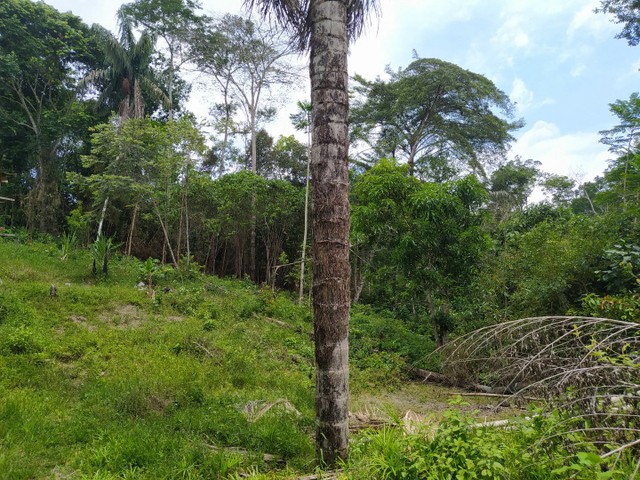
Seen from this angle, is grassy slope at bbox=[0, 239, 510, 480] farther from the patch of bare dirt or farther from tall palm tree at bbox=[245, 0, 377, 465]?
tall palm tree at bbox=[245, 0, 377, 465]

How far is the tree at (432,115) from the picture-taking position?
47.8 ft

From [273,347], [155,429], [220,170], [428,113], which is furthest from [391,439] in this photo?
[220,170]

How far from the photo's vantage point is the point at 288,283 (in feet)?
51.9

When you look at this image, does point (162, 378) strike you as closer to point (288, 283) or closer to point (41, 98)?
point (288, 283)

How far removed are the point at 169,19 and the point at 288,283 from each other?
45.1ft

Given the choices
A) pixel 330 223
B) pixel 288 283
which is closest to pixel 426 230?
pixel 330 223

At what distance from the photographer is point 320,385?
3.36 metres

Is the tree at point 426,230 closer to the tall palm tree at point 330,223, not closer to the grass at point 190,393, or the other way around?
the grass at point 190,393

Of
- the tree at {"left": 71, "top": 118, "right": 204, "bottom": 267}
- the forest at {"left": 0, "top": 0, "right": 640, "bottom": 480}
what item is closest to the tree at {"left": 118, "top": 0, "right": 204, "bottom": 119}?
the forest at {"left": 0, "top": 0, "right": 640, "bottom": 480}

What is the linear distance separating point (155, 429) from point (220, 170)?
56.5ft

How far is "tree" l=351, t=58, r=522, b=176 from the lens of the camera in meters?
14.6

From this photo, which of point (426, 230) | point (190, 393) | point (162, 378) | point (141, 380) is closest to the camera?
point (190, 393)

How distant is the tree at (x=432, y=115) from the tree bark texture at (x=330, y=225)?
39.8 ft

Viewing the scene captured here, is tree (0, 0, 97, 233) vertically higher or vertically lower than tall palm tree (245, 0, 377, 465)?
higher
